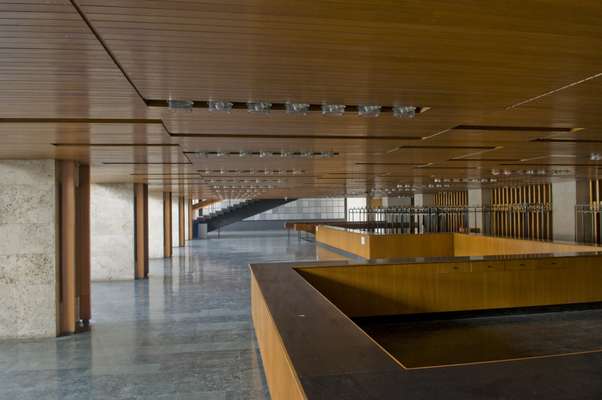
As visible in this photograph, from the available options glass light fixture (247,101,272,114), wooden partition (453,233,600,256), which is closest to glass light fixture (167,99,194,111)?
glass light fixture (247,101,272,114)

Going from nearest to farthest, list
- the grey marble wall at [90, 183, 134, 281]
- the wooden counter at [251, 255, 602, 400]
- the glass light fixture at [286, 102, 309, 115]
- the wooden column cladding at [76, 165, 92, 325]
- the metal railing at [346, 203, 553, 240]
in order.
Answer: the wooden counter at [251, 255, 602, 400], the glass light fixture at [286, 102, 309, 115], the wooden column cladding at [76, 165, 92, 325], the grey marble wall at [90, 183, 134, 281], the metal railing at [346, 203, 553, 240]

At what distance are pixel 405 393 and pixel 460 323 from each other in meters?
5.75

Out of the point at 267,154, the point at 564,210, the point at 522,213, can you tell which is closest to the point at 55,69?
the point at 267,154

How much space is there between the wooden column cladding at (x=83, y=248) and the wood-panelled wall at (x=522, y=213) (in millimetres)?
13836

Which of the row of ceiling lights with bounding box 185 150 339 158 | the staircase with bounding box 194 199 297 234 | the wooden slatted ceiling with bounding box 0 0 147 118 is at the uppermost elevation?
the wooden slatted ceiling with bounding box 0 0 147 118

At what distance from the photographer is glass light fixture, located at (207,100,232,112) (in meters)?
4.25

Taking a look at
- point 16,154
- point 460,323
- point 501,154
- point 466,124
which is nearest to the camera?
point 466,124

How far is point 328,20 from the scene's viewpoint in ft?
8.21

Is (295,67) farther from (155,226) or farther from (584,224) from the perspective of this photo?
(155,226)

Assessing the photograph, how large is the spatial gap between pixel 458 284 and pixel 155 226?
565 inches

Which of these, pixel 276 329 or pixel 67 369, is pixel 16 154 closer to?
pixel 67 369

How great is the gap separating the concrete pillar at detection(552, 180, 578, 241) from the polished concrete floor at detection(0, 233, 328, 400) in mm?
9960

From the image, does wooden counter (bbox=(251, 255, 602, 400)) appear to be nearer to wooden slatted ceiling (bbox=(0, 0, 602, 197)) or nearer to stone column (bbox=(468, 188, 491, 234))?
wooden slatted ceiling (bbox=(0, 0, 602, 197))

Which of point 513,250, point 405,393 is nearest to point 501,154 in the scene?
point 513,250
